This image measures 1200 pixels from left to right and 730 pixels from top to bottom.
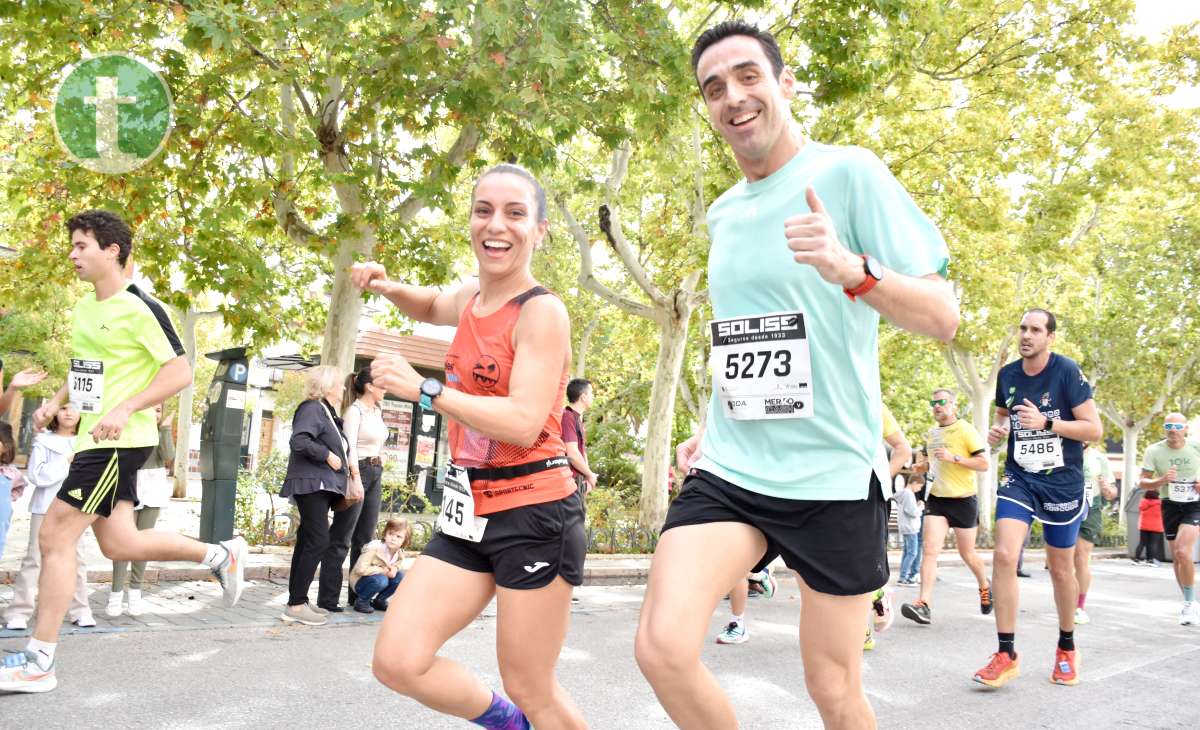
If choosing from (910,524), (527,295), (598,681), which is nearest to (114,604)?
(598,681)

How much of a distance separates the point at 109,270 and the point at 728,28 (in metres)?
3.52

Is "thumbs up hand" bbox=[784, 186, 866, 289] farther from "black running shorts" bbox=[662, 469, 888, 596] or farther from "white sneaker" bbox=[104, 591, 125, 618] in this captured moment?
"white sneaker" bbox=[104, 591, 125, 618]

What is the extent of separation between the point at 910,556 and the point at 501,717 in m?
10.2

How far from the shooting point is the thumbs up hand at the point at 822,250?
2.34 metres

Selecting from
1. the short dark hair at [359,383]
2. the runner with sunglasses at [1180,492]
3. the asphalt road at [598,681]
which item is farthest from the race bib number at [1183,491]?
the short dark hair at [359,383]

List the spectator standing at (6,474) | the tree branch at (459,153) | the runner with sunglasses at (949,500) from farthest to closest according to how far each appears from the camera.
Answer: the tree branch at (459,153)
the runner with sunglasses at (949,500)
the spectator standing at (6,474)

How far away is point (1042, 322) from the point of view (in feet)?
20.2

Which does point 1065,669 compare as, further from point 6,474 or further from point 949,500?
point 6,474

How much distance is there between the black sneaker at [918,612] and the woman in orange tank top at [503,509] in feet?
21.1

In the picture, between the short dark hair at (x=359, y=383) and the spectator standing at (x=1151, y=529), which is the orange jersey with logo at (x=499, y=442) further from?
the spectator standing at (x=1151, y=529)

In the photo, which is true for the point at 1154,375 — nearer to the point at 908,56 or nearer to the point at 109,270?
the point at 908,56

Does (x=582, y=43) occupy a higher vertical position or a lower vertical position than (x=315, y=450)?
higher

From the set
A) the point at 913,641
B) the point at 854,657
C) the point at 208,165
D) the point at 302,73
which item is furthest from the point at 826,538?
the point at 208,165

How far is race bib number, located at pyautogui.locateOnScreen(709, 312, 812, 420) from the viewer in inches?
110
